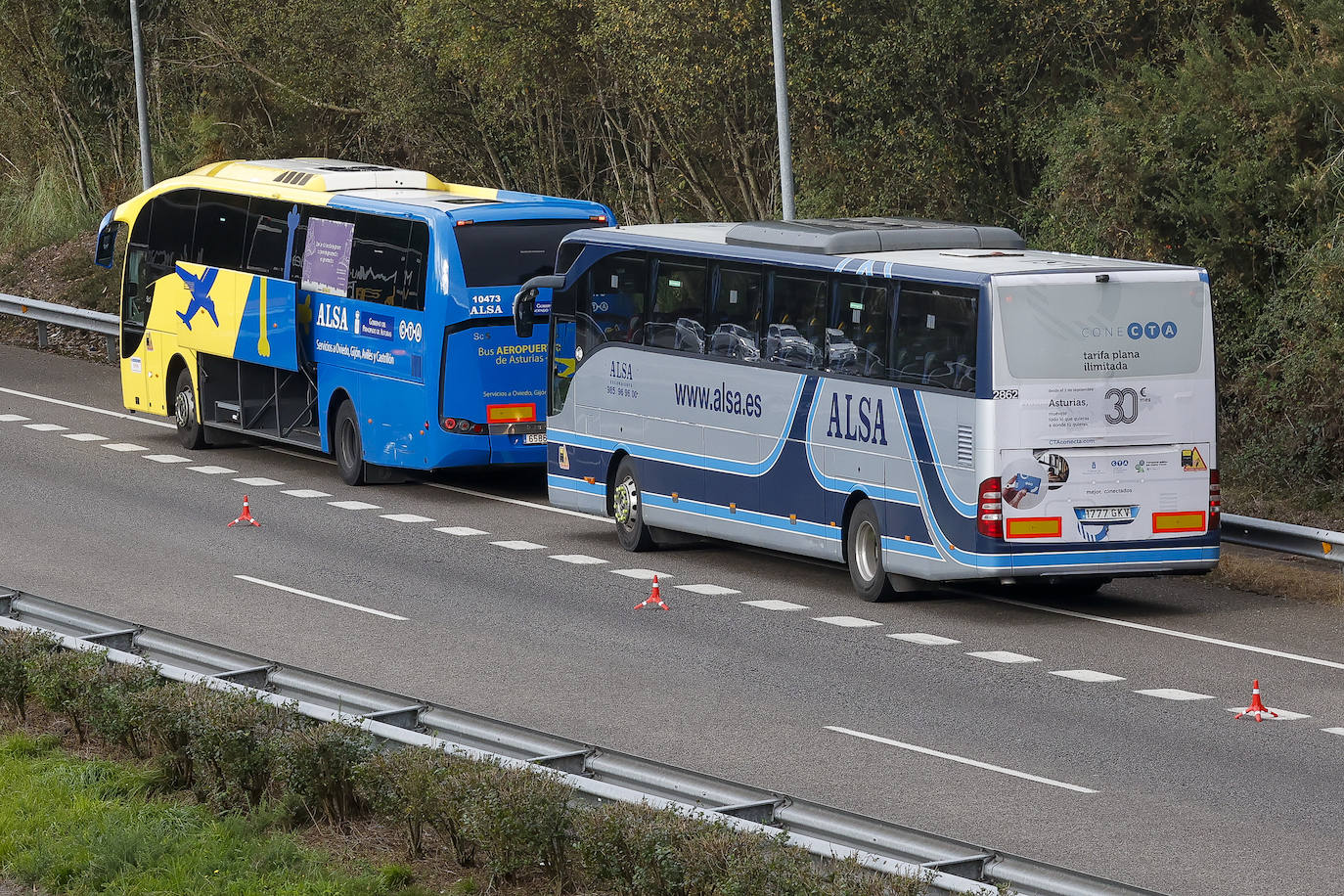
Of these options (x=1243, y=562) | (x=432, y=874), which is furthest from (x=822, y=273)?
(x=432, y=874)

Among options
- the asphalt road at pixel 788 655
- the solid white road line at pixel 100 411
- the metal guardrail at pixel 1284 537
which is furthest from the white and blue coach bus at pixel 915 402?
the solid white road line at pixel 100 411

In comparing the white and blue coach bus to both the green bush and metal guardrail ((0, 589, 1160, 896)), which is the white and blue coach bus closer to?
metal guardrail ((0, 589, 1160, 896))

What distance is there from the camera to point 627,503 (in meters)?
21.0

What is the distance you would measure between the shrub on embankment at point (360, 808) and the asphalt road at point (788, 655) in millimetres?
2398

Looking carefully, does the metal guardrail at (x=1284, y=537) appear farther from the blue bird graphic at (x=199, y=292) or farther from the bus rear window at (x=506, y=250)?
the blue bird graphic at (x=199, y=292)

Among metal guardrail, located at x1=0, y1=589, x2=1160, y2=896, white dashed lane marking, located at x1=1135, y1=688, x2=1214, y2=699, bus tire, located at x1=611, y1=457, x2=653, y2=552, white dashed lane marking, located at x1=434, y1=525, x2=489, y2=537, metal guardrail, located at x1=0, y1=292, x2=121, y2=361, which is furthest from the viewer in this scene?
metal guardrail, located at x1=0, y1=292, x2=121, y2=361

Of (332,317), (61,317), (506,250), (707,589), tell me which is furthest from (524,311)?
(61,317)

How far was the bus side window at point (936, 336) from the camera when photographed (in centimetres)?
1695

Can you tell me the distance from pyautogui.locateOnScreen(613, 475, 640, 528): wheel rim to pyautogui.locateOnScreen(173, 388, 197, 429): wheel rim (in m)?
7.93

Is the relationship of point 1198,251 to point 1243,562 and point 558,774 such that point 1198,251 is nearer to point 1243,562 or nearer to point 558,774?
point 1243,562

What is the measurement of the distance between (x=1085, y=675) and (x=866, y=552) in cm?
336

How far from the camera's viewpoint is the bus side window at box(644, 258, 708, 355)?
1991 centimetres

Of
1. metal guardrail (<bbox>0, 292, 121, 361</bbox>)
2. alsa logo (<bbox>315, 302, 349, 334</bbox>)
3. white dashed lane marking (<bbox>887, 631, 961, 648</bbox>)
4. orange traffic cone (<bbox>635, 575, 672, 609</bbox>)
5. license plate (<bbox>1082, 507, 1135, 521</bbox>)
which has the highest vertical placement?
alsa logo (<bbox>315, 302, 349, 334</bbox>)

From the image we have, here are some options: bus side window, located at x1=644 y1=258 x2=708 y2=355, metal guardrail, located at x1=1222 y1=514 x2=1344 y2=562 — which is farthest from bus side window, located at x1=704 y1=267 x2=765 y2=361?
metal guardrail, located at x1=1222 y1=514 x2=1344 y2=562
